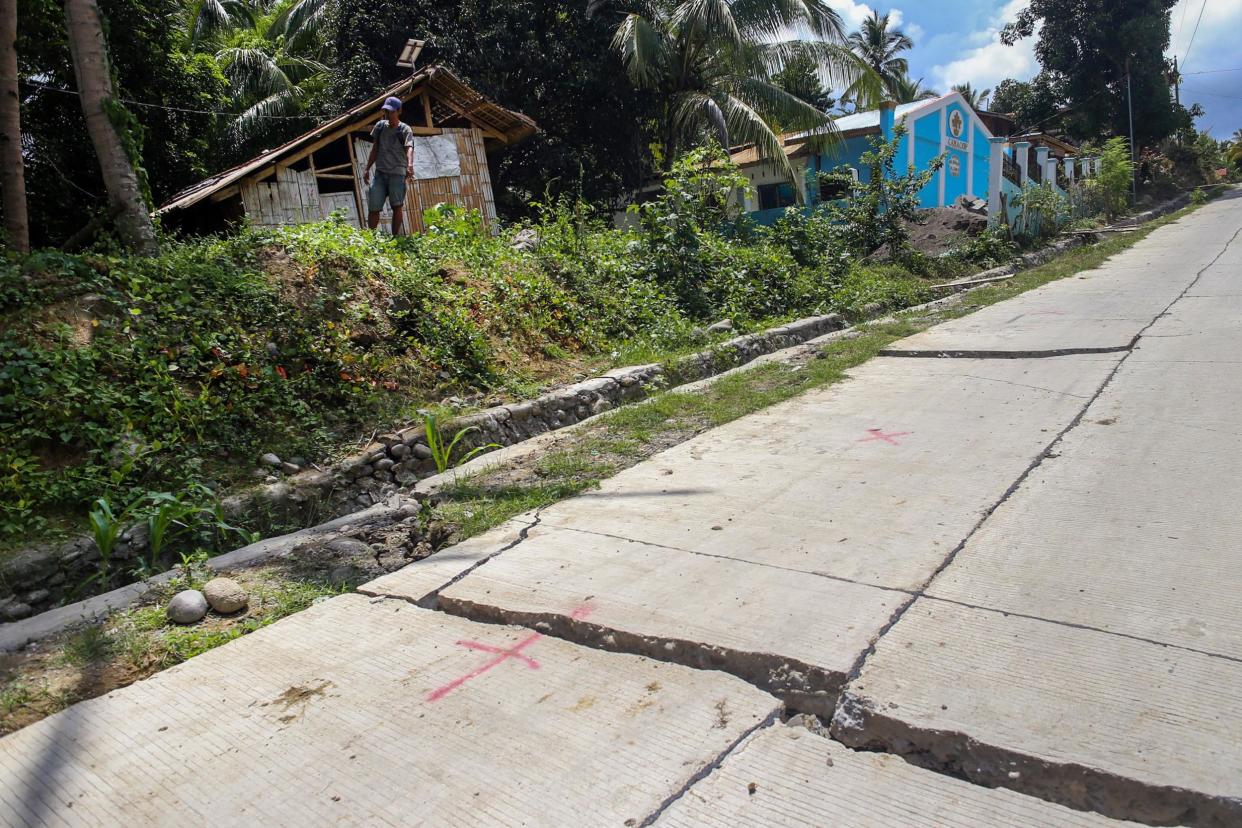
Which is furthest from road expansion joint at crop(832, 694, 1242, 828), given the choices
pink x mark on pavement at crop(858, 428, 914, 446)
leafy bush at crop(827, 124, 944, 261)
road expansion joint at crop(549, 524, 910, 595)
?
leafy bush at crop(827, 124, 944, 261)

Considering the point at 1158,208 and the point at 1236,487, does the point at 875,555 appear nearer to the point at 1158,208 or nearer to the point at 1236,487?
the point at 1236,487

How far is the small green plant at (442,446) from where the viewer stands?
5309 millimetres

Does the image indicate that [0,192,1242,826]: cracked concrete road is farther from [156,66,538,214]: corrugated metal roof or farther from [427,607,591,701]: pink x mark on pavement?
[156,66,538,214]: corrugated metal roof

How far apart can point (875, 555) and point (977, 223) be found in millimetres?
14672

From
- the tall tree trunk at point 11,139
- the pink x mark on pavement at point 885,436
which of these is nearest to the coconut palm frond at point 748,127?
the pink x mark on pavement at point 885,436

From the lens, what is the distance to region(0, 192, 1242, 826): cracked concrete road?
6.83ft

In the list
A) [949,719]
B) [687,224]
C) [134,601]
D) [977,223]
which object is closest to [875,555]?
[949,719]

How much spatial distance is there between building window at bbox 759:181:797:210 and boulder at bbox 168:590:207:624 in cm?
2112

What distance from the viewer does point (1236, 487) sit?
12.3 feet

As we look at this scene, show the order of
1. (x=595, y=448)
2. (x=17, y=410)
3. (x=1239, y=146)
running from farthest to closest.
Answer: (x=1239, y=146), (x=595, y=448), (x=17, y=410)

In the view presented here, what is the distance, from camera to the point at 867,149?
21.7 metres

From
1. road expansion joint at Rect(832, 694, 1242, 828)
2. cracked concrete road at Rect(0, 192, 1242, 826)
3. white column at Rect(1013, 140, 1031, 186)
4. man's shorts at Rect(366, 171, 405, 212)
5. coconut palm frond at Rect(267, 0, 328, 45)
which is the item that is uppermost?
coconut palm frond at Rect(267, 0, 328, 45)

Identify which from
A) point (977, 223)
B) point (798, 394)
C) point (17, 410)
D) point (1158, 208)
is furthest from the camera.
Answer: point (1158, 208)

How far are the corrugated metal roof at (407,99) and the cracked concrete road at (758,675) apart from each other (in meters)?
9.81
